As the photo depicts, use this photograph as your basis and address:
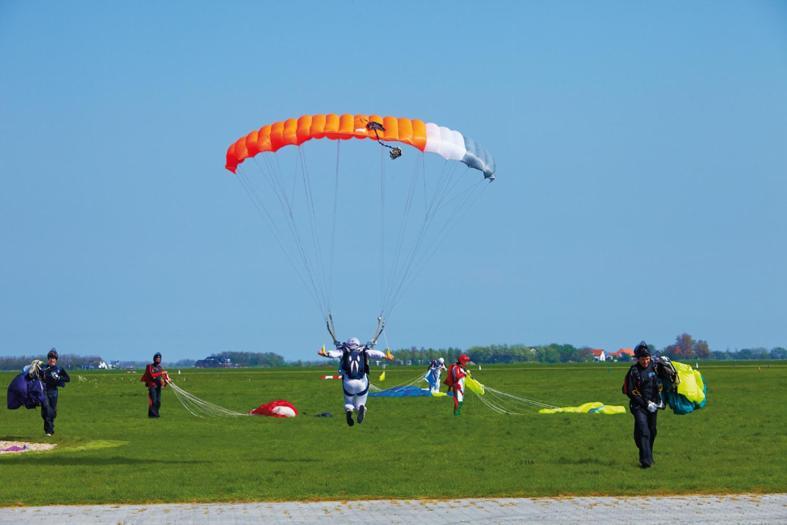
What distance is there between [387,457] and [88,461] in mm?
5878

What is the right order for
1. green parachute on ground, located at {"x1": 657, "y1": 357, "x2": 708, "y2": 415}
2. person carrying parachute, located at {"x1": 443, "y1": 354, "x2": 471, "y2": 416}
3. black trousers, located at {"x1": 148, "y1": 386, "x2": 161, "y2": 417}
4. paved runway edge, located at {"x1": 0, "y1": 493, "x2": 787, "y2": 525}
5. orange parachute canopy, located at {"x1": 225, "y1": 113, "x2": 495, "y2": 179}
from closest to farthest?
paved runway edge, located at {"x1": 0, "y1": 493, "x2": 787, "y2": 525}
green parachute on ground, located at {"x1": 657, "y1": 357, "x2": 708, "y2": 415}
orange parachute canopy, located at {"x1": 225, "y1": 113, "x2": 495, "y2": 179}
black trousers, located at {"x1": 148, "y1": 386, "x2": 161, "y2": 417}
person carrying parachute, located at {"x1": 443, "y1": 354, "x2": 471, "y2": 416}

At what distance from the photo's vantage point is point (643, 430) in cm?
2073

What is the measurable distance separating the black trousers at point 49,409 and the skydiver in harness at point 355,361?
8599 millimetres

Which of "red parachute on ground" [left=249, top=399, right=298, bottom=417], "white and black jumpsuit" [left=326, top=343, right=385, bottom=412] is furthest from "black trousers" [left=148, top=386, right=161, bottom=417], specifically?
"white and black jumpsuit" [left=326, top=343, right=385, bottom=412]

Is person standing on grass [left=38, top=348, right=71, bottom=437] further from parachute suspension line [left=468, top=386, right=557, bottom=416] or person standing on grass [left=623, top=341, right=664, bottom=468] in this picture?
parachute suspension line [left=468, top=386, right=557, bottom=416]

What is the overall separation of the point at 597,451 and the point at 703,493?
667cm

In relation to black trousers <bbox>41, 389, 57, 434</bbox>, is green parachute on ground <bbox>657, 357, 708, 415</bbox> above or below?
above

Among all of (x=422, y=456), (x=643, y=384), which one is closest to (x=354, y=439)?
(x=422, y=456)

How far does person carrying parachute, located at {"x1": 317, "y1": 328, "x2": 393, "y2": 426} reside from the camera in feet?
74.1

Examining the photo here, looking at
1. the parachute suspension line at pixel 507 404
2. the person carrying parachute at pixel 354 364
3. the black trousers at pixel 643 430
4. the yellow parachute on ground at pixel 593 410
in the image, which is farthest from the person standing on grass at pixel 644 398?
the parachute suspension line at pixel 507 404

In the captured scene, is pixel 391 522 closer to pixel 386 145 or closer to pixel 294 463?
pixel 294 463

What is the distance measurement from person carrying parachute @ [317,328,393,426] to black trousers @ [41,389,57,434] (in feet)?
28.0

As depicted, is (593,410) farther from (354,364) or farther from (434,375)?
(354,364)

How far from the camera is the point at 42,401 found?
27781 mm
